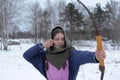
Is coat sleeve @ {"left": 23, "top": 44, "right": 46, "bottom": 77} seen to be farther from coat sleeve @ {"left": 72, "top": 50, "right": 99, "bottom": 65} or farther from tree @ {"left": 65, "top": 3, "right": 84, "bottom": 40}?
tree @ {"left": 65, "top": 3, "right": 84, "bottom": 40}

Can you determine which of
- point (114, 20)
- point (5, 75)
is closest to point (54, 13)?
point (114, 20)

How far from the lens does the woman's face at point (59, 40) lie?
2.90 m

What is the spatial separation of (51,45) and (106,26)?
4923 cm

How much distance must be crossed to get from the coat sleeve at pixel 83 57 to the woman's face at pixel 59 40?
0.13 meters

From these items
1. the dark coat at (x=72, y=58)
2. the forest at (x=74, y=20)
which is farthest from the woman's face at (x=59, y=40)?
the forest at (x=74, y=20)

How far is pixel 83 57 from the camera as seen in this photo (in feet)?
9.11

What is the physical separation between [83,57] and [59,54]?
0.74ft

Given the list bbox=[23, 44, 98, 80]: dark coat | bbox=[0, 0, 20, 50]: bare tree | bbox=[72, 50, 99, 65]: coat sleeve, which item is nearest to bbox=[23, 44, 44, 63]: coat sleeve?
bbox=[23, 44, 98, 80]: dark coat

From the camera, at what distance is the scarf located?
2.88 m

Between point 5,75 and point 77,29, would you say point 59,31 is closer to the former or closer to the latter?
point 5,75

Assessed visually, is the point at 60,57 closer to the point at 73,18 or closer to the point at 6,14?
the point at 6,14

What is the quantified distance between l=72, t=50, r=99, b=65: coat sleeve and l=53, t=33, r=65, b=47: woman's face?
0.13 metres

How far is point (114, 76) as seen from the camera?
1007cm

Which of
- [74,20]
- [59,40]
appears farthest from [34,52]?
[74,20]
